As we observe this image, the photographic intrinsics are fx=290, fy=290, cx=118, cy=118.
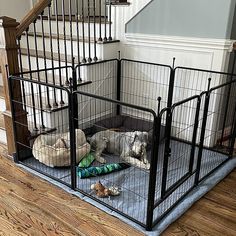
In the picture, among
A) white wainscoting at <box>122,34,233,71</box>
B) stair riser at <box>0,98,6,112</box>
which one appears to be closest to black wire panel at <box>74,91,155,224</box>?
white wainscoting at <box>122,34,233,71</box>

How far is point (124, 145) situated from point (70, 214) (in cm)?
78

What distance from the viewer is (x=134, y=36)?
300 centimetres

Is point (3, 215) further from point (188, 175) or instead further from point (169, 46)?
point (169, 46)

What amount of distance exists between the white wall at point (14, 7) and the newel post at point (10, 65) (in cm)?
175

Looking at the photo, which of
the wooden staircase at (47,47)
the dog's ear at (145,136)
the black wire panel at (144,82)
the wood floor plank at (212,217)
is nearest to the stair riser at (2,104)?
the wooden staircase at (47,47)

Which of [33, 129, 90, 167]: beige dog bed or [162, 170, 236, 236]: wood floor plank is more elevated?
[33, 129, 90, 167]: beige dog bed

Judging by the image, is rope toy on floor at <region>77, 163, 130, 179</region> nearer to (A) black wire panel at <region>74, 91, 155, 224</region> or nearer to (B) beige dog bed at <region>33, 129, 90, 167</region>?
(A) black wire panel at <region>74, 91, 155, 224</region>

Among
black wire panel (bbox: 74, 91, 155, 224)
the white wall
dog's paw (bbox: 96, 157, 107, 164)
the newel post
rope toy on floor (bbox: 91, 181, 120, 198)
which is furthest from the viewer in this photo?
the white wall

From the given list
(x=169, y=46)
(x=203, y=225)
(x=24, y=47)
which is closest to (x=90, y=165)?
(x=203, y=225)

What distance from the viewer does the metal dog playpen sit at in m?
1.95

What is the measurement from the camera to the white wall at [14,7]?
370 centimetres

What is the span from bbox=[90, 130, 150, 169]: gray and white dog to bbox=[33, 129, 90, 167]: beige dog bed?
0.42 feet

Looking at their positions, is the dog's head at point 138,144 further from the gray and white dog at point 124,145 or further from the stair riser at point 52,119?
the stair riser at point 52,119

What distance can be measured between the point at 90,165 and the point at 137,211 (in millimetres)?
648
